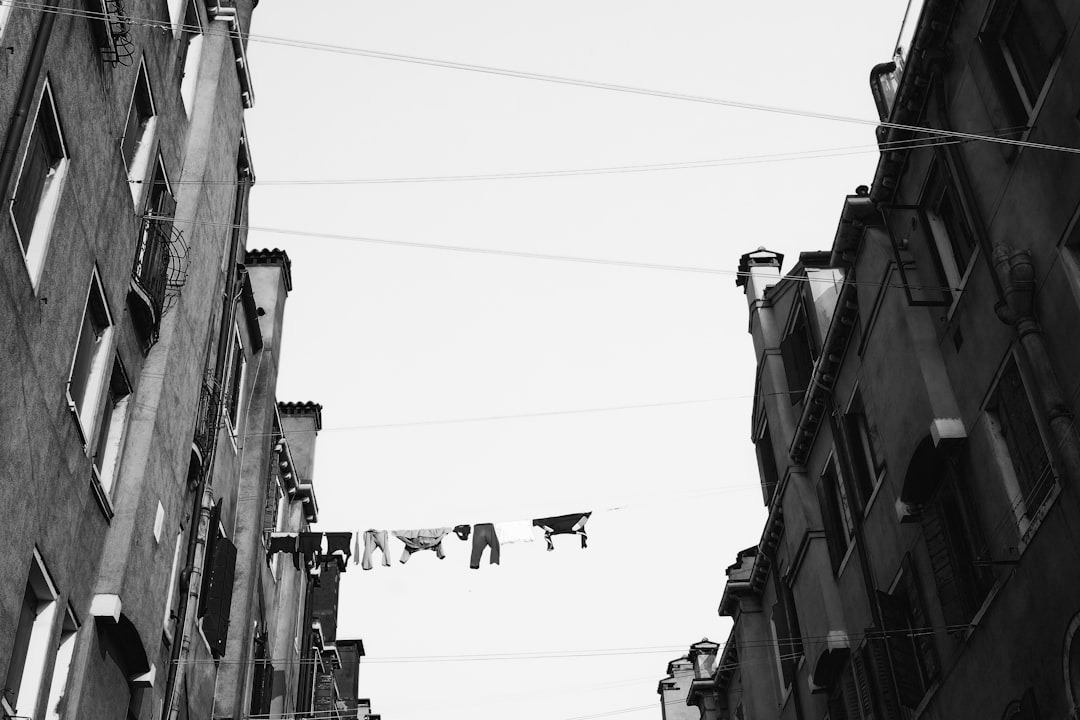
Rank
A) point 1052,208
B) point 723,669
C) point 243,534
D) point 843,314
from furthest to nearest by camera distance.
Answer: point 723,669, point 243,534, point 843,314, point 1052,208

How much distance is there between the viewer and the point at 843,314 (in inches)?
816

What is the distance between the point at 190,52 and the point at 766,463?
16915mm

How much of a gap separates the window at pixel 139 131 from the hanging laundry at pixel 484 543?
363 inches

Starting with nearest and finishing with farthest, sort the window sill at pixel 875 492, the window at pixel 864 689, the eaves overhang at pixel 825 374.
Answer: the window at pixel 864 689
the window sill at pixel 875 492
the eaves overhang at pixel 825 374

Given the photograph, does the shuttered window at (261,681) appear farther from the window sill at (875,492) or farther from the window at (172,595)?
the window sill at (875,492)

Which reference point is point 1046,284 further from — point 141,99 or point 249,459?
point 249,459

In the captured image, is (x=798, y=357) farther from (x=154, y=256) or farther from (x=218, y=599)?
(x=154, y=256)

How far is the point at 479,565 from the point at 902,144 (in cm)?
1117

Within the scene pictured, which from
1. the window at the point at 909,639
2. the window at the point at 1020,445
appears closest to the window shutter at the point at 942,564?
the window at the point at 909,639

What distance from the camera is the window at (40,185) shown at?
13.3 m

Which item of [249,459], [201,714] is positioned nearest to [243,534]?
[249,459]

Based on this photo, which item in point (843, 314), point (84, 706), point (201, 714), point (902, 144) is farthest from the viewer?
point (201, 714)

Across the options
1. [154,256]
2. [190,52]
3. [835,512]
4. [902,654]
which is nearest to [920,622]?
[902,654]

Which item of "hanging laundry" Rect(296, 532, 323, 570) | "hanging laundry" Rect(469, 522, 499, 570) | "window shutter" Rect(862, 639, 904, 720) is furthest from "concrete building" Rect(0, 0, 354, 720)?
"window shutter" Rect(862, 639, 904, 720)
